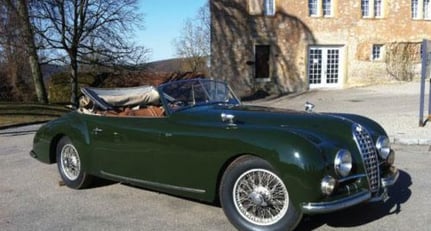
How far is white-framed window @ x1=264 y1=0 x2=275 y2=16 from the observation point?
28.7 meters

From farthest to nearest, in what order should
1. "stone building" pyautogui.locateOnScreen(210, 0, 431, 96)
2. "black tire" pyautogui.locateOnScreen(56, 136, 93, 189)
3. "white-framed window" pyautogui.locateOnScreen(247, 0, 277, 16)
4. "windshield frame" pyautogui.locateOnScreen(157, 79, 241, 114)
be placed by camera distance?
"stone building" pyautogui.locateOnScreen(210, 0, 431, 96) < "white-framed window" pyautogui.locateOnScreen(247, 0, 277, 16) < "black tire" pyautogui.locateOnScreen(56, 136, 93, 189) < "windshield frame" pyautogui.locateOnScreen(157, 79, 241, 114)

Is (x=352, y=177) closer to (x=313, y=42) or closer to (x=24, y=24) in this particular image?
(x=24, y=24)

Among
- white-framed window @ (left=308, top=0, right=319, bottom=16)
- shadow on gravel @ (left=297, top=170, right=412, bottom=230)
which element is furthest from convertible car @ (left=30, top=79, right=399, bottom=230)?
white-framed window @ (left=308, top=0, right=319, bottom=16)

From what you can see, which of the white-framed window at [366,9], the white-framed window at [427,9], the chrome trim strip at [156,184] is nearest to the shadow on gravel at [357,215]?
the chrome trim strip at [156,184]

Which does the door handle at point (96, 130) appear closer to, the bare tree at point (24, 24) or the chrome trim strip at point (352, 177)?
the chrome trim strip at point (352, 177)

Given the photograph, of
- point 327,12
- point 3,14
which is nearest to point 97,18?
point 3,14

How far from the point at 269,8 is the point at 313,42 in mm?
3189

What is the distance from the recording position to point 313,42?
96.6 ft

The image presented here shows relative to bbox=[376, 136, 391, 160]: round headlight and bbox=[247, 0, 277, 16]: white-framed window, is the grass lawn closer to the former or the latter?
bbox=[247, 0, 277, 16]: white-framed window

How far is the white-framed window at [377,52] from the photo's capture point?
3106 centimetres

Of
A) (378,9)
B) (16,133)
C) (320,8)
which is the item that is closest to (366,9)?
(378,9)

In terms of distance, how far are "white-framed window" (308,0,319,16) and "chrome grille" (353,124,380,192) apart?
25321 mm

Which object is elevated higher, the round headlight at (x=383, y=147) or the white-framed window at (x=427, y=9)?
the white-framed window at (x=427, y=9)

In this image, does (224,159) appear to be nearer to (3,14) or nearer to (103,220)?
(103,220)
